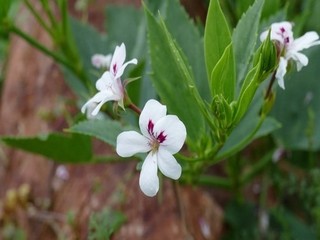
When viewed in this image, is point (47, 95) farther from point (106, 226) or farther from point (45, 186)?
point (106, 226)

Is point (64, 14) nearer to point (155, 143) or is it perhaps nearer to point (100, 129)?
point (100, 129)

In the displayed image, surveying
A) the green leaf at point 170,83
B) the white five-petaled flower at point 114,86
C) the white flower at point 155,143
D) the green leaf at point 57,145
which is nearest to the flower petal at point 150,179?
the white flower at point 155,143

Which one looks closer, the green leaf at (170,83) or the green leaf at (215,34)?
the green leaf at (215,34)

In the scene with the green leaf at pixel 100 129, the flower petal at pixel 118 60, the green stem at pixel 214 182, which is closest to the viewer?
the flower petal at pixel 118 60

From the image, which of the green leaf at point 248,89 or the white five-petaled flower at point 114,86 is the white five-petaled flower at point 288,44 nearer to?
the green leaf at point 248,89

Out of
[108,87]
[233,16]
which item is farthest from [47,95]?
[108,87]

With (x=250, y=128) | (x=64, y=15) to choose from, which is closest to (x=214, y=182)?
(x=250, y=128)

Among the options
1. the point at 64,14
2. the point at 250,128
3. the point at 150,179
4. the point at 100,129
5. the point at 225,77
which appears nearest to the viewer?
the point at 150,179
